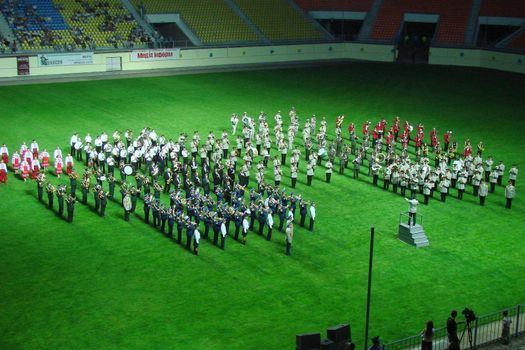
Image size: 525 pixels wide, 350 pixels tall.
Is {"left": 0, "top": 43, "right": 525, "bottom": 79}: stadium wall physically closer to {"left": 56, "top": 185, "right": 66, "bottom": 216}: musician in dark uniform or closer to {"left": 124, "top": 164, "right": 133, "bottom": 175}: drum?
{"left": 124, "top": 164, "right": 133, "bottom": 175}: drum

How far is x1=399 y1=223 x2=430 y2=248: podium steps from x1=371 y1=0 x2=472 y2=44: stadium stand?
117ft

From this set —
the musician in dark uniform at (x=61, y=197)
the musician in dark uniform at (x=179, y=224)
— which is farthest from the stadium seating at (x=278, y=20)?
the musician in dark uniform at (x=179, y=224)

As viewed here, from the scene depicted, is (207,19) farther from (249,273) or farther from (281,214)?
(249,273)

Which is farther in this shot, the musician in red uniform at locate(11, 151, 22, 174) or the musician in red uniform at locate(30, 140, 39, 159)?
the musician in red uniform at locate(30, 140, 39, 159)

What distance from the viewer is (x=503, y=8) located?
59.1 meters

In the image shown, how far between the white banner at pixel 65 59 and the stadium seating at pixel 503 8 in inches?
1207

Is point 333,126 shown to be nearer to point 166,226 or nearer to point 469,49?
point 166,226

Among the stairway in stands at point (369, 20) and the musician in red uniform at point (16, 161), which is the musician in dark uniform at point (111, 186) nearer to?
the musician in red uniform at point (16, 161)

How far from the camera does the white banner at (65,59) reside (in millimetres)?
50656

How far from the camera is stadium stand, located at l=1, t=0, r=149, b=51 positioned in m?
52.3

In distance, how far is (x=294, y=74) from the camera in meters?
55.4

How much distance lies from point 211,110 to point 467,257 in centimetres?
2230

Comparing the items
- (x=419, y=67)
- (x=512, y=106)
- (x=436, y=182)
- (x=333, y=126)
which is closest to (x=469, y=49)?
(x=419, y=67)

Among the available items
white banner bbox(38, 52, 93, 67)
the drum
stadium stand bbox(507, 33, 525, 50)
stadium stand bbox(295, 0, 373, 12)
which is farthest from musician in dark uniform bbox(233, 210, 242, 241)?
stadium stand bbox(295, 0, 373, 12)
